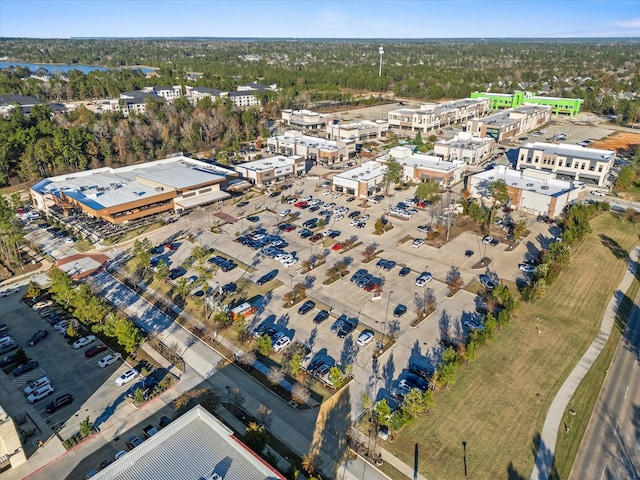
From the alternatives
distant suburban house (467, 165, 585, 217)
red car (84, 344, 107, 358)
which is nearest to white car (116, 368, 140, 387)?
red car (84, 344, 107, 358)

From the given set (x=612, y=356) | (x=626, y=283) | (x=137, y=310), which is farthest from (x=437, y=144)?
(x=137, y=310)

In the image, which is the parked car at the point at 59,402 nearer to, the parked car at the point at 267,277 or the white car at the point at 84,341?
the white car at the point at 84,341

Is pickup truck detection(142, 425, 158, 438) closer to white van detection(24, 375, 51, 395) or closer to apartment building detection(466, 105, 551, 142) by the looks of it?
white van detection(24, 375, 51, 395)

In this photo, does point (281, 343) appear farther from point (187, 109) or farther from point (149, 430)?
point (187, 109)

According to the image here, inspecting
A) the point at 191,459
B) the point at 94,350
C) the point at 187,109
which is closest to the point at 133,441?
the point at 191,459

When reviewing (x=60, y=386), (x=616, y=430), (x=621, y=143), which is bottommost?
(x=60, y=386)

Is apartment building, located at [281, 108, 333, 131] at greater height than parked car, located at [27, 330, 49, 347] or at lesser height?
greater
